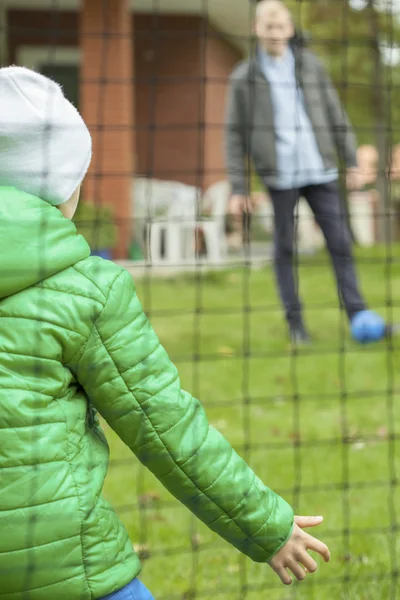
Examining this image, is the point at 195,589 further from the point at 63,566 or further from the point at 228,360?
the point at 228,360

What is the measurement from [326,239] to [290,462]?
1.81m

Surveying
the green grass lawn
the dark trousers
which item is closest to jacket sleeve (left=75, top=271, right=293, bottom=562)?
the green grass lawn

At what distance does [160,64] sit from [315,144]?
23.1 feet

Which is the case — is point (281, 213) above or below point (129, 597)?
above

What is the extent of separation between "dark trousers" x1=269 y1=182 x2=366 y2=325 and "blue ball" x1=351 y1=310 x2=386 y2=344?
46 mm

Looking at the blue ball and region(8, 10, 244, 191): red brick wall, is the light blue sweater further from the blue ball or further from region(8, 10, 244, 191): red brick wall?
region(8, 10, 244, 191): red brick wall

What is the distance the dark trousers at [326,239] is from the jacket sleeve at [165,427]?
9.44ft

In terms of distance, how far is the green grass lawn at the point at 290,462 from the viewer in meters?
2.27

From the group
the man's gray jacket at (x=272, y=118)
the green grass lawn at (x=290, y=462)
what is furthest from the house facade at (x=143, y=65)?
the green grass lawn at (x=290, y=462)

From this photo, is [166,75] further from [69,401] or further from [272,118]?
[69,401]

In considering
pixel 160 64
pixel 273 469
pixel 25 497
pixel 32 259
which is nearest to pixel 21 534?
pixel 25 497

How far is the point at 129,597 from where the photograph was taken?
4.84 ft

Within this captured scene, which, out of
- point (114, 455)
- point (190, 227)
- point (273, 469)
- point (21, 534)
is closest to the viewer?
point (21, 534)

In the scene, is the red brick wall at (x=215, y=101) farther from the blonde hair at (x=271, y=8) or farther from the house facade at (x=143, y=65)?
the blonde hair at (x=271, y=8)
